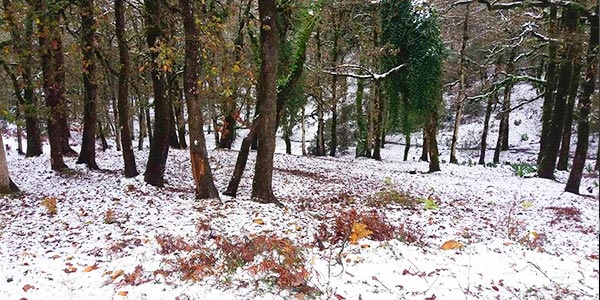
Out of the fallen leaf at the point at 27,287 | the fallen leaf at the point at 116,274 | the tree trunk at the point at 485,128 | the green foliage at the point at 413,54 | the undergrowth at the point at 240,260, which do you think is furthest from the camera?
the tree trunk at the point at 485,128

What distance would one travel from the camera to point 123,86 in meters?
10.8

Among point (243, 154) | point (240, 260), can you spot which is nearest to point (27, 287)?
point (240, 260)

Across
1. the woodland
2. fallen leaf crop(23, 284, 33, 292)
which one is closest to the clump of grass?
the woodland

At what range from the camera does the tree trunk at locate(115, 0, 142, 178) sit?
33.8 ft

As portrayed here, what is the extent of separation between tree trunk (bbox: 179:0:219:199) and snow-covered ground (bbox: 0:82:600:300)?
46 cm

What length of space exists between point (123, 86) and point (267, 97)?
4.47 metres

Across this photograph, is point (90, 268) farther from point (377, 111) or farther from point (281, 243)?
point (377, 111)

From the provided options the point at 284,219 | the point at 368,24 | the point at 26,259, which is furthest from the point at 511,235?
the point at 368,24

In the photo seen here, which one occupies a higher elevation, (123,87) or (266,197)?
(123,87)

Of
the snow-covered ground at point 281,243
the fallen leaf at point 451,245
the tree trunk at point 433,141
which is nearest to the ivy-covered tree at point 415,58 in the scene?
the tree trunk at point 433,141

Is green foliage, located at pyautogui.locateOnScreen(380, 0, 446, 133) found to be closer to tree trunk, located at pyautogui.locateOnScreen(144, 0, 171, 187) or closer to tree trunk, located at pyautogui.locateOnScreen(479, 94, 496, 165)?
tree trunk, located at pyautogui.locateOnScreen(479, 94, 496, 165)

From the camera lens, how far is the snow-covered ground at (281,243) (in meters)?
4.68

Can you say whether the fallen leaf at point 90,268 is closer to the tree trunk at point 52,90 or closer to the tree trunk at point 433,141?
the tree trunk at point 52,90

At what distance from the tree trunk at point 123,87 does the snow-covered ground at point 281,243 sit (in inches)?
22.0
